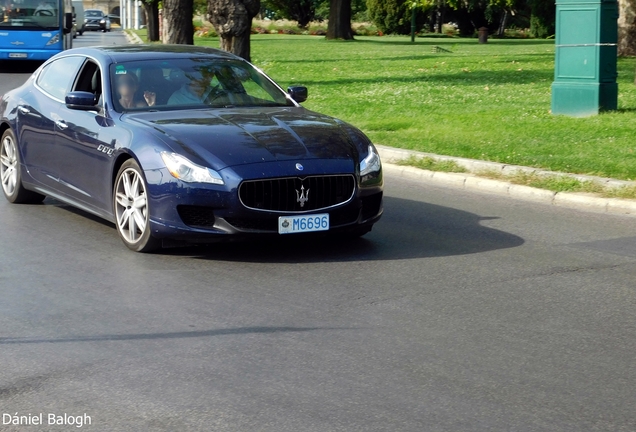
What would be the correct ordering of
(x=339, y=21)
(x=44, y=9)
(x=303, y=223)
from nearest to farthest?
(x=303, y=223) → (x=44, y=9) → (x=339, y=21)

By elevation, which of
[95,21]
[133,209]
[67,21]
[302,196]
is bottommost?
[133,209]

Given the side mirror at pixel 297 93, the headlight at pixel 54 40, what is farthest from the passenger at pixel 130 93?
the headlight at pixel 54 40

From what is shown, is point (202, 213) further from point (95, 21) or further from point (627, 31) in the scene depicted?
point (95, 21)

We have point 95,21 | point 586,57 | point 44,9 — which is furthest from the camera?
point 95,21

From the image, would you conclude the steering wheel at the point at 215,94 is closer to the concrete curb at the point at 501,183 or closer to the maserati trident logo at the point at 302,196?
the maserati trident logo at the point at 302,196

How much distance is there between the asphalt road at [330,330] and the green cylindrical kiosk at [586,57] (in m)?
6.84

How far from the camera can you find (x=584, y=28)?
16016 millimetres

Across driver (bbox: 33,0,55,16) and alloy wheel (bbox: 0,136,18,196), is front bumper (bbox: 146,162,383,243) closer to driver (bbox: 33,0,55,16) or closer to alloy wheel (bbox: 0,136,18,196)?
alloy wheel (bbox: 0,136,18,196)

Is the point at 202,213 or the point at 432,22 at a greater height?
the point at 432,22

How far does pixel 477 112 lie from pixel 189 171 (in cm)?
1019

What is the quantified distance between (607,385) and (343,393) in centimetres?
126

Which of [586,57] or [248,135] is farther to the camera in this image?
[586,57]

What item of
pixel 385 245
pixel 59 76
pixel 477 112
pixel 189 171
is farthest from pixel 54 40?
pixel 189 171

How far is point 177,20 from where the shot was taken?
102ft
